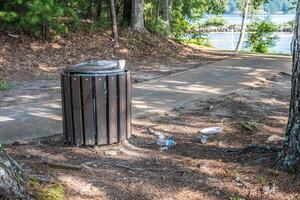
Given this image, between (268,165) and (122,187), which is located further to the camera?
(268,165)

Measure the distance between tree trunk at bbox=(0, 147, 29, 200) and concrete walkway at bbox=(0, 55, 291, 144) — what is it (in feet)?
7.40

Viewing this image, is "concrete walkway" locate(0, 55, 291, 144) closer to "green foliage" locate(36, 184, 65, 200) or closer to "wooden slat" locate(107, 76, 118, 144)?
"wooden slat" locate(107, 76, 118, 144)

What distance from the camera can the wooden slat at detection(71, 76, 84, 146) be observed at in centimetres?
524

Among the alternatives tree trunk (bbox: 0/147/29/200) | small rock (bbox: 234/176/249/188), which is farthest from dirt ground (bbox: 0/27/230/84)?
tree trunk (bbox: 0/147/29/200)

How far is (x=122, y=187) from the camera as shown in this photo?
408 cm

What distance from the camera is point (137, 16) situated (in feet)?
54.2

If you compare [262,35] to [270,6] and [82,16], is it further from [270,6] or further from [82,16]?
[82,16]

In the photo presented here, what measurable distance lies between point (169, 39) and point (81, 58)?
5.91 meters

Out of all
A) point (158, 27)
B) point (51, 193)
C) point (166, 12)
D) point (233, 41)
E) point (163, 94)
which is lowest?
point (233, 41)

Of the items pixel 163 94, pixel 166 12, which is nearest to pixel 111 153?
pixel 163 94

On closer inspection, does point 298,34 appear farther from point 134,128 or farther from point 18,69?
point 18,69

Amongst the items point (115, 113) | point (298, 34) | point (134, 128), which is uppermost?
point (298, 34)

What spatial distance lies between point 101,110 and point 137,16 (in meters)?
11.7

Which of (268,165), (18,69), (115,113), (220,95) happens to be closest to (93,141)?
(115,113)
